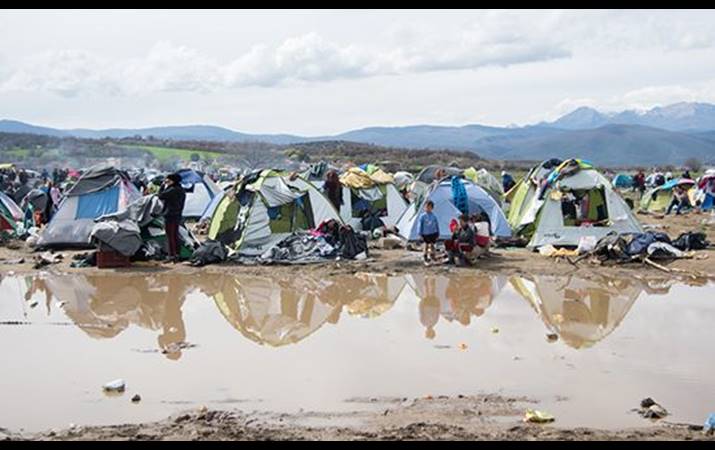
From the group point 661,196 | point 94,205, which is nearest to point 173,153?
point 661,196

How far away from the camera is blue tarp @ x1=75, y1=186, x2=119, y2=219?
1770cm

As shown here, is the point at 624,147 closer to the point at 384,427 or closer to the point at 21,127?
the point at 21,127

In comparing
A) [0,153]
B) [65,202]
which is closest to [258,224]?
[65,202]

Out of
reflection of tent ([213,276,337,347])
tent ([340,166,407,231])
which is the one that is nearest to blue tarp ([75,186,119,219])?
reflection of tent ([213,276,337,347])

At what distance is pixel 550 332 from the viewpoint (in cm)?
1041

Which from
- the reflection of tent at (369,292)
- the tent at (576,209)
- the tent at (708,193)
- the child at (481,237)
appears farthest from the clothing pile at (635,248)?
the tent at (708,193)

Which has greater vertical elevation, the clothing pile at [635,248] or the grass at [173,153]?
the grass at [173,153]

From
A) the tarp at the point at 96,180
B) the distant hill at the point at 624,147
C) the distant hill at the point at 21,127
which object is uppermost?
the distant hill at the point at 21,127

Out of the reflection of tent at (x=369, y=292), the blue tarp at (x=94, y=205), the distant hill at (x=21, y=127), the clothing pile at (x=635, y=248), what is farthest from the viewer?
the distant hill at (x=21, y=127)

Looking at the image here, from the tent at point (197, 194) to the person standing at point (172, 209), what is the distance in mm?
8866

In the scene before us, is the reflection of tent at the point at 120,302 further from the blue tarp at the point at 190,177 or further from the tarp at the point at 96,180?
the blue tarp at the point at 190,177

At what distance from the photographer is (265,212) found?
1614cm

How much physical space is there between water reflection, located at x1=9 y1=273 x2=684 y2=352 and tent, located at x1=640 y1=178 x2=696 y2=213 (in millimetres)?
15594

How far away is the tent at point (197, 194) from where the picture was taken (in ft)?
80.7
